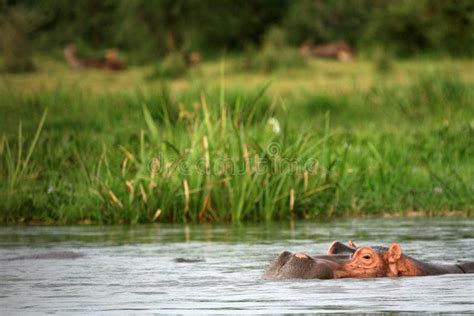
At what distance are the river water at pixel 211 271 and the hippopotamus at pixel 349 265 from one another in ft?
0.24

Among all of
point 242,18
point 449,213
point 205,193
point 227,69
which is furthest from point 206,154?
point 242,18

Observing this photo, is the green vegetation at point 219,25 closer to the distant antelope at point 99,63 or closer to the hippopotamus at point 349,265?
the distant antelope at point 99,63

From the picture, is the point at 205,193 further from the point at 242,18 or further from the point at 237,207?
the point at 242,18

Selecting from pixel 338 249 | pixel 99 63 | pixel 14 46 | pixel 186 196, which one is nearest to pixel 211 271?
pixel 338 249

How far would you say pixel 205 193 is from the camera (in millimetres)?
11125

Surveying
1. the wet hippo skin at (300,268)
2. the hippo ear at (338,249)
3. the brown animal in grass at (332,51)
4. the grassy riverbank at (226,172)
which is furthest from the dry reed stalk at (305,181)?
the brown animal in grass at (332,51)

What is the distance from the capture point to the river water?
21.5ft

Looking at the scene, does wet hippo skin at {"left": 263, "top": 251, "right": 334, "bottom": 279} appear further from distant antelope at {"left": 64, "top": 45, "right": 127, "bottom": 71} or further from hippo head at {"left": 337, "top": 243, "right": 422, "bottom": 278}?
distant antelope at {"left": 64, "top": 45, "right": 127, "bottom": 71}

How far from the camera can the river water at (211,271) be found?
6.56 metres

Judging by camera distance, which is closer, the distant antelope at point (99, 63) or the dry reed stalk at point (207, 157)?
the dry reed stalk at point (207, 157)

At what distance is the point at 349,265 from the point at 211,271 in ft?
3.47

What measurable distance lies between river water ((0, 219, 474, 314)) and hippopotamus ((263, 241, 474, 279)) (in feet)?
0.24

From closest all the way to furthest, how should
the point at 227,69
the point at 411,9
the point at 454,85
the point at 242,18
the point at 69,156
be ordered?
the point at 69,156 < the point at 454,85 < the point at 227,69 < the point at 411,9 < the point at 242,18

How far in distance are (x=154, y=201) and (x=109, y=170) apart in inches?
19.5
